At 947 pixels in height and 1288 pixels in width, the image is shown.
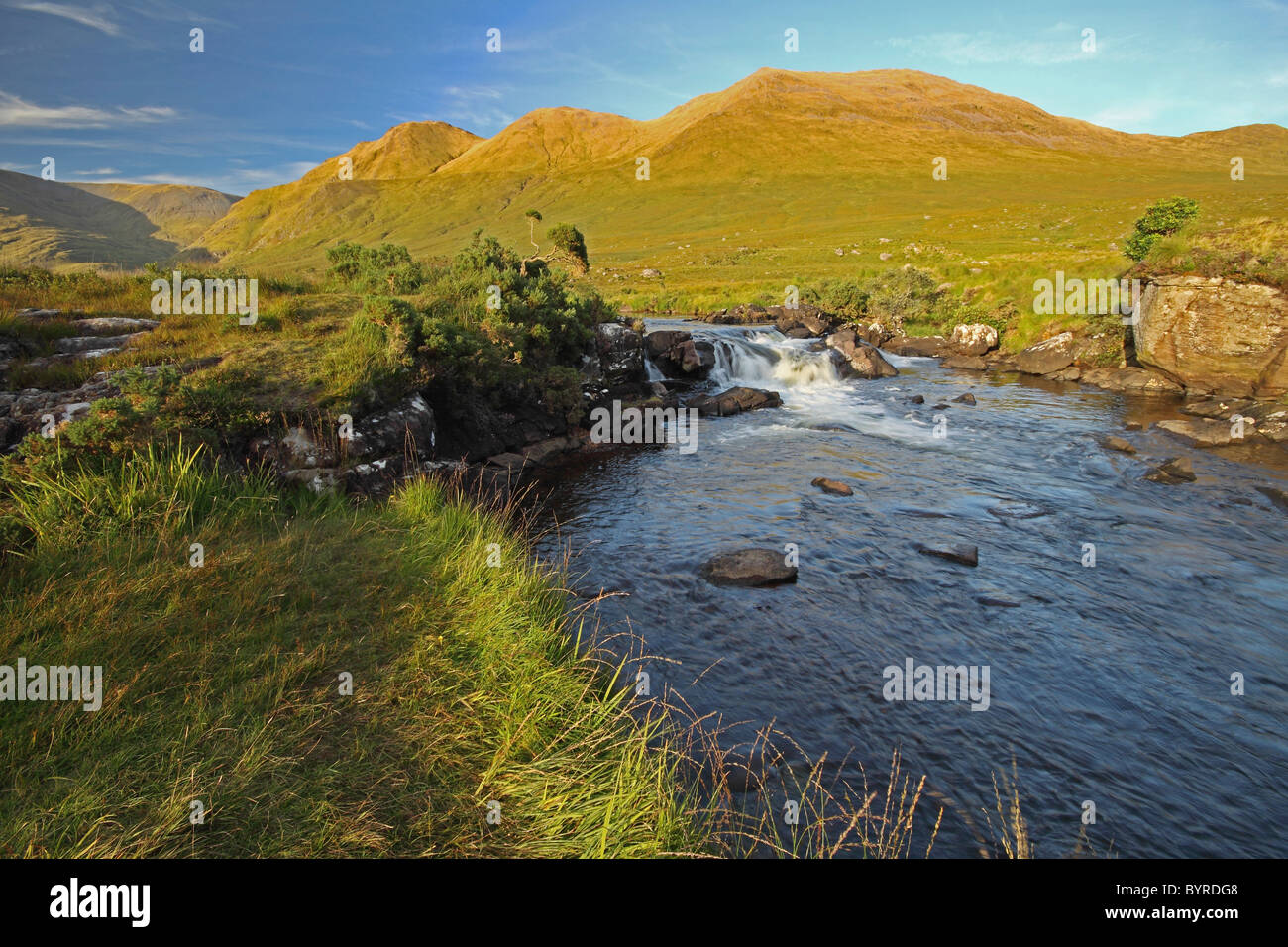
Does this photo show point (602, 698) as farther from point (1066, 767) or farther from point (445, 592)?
point (1066, 767)

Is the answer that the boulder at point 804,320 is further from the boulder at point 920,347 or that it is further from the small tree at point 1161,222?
the small tree at point 1161,222

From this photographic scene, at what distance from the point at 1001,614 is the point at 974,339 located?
31.3m

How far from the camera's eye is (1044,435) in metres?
21.1

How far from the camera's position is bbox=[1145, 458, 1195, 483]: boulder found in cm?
1639

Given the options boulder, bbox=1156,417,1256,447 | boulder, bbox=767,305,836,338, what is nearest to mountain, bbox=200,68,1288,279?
boulder, bbox=767,305,836,338

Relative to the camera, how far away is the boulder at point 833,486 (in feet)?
53.3

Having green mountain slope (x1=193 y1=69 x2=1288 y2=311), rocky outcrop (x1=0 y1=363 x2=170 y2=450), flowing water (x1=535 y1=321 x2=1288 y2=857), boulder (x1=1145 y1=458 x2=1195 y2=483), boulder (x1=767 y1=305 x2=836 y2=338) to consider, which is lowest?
flowing water (x1=535 y1=321 x2=1288 y2=857)

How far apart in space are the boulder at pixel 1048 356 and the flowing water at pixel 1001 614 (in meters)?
12.1

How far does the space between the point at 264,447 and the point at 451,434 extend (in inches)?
236

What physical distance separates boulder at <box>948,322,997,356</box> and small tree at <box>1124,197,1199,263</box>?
296 inches

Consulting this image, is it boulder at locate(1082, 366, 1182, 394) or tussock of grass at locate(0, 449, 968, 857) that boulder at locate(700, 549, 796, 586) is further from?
boulder at locate(1082, 366, 1182, 394)

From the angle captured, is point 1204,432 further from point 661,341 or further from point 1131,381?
point 661,341
